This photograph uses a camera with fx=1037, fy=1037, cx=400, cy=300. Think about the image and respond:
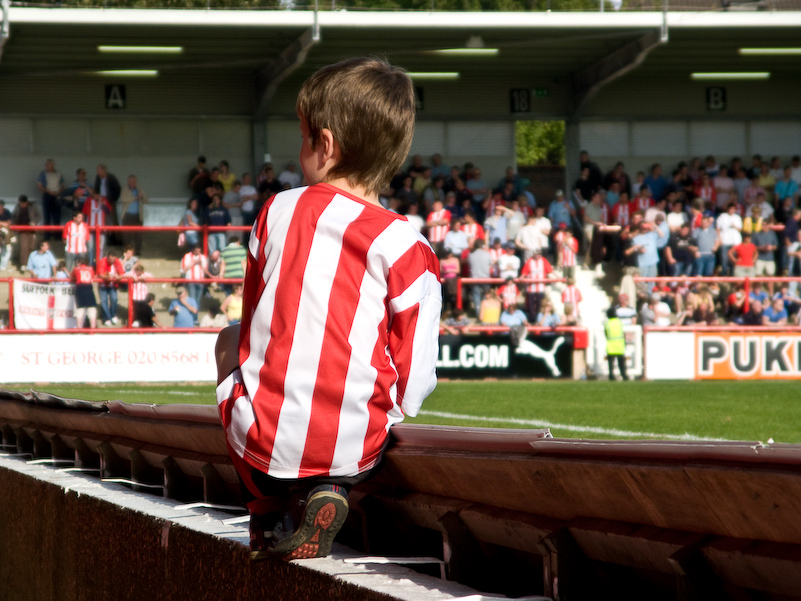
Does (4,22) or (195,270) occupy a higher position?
(4,22)

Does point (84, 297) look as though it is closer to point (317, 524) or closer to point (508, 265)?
point (508, 265)

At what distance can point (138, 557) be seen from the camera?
9.59ft

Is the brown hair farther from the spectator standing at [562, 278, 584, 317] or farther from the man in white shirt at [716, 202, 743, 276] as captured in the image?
the man in white shirt at [716, 202, 743, 276]

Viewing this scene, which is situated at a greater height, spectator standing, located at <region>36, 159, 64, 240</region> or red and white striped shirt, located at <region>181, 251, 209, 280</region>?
spectator standing, located at <region>36, 159, 64, 240</region>

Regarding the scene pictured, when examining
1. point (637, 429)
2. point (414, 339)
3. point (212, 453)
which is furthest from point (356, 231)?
point (637, 429)

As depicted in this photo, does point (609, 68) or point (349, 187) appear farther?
point (609, 68)

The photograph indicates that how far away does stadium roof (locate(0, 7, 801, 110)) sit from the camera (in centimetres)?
2139

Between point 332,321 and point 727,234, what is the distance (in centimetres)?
2126

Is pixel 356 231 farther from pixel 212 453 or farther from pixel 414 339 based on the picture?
pixel 212 453

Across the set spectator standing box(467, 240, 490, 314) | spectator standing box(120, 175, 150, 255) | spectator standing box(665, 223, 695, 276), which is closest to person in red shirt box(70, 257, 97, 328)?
spectator standing box(120, 175, 150, 255)

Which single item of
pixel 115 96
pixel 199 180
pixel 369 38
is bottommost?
pixel 199 180

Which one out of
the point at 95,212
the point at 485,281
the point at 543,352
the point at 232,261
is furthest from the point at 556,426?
the point at 95,212

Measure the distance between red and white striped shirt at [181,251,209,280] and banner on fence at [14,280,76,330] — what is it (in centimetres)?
239

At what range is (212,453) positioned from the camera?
3.13 metres
